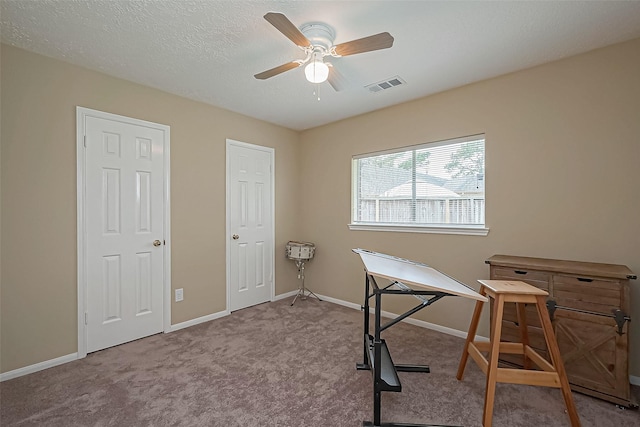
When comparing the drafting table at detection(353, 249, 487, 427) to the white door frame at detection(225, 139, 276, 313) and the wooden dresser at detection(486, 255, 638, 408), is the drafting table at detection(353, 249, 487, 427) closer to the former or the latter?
the wooden dresser at detection(486, 255, 638, 408)

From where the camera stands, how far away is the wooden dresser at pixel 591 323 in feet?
6.12

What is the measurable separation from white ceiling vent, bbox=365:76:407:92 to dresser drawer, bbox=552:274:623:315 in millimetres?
2136

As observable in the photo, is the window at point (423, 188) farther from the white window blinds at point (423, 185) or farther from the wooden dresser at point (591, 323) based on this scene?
the wooden dresser at point (591, 323)

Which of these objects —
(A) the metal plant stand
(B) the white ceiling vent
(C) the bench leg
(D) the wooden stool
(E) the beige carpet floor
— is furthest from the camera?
(A) the metal plant stand

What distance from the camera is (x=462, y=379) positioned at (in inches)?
85.7

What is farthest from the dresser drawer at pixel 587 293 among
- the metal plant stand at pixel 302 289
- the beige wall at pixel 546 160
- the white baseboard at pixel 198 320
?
the white baseboard at pixel 198 320

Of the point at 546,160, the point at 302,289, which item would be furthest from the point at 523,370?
the point at 302,289

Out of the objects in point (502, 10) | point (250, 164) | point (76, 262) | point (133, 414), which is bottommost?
point (133, 414)

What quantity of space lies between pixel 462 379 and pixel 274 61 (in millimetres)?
3008

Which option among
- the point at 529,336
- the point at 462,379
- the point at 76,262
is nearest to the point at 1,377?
the point at 76,262

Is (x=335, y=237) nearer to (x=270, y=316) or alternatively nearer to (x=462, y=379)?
(x=270, y=316)

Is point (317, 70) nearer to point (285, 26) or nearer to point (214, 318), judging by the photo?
point (285, 26)

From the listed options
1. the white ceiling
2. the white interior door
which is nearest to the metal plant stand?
the white interior door

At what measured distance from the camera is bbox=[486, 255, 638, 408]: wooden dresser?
6.12 feet
